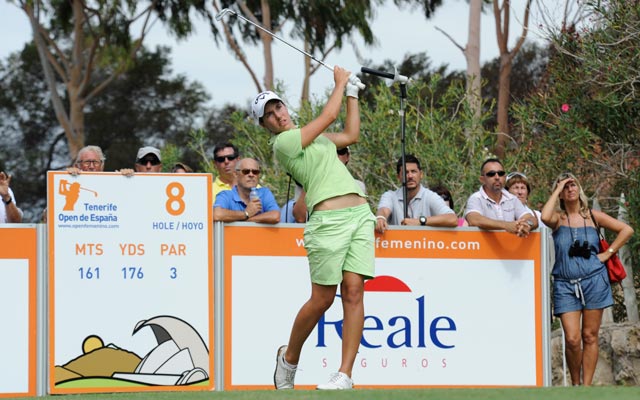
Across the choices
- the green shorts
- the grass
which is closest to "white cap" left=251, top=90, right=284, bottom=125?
the green shorts

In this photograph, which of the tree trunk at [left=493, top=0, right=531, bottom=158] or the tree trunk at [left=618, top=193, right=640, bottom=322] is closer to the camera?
the tree trunk at [left=618, top=193, right=640, bottom=322]

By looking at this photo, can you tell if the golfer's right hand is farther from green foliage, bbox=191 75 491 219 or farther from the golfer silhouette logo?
green foliage, bbox=191 75 491 219

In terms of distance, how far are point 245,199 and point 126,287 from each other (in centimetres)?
118

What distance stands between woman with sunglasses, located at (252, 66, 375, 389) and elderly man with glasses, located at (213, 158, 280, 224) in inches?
60.5

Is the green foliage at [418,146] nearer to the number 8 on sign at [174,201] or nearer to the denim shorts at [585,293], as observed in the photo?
the denim shorts at [585,293]

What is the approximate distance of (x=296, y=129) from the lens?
24.8 feet

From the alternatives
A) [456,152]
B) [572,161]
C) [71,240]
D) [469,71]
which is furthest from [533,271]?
[469,71]

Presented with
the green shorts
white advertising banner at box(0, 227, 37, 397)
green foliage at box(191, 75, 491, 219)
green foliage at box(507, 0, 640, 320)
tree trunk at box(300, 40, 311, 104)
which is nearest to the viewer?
the green shorts

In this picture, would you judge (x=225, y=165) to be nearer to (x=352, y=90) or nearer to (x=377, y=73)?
(x=377, y=73)

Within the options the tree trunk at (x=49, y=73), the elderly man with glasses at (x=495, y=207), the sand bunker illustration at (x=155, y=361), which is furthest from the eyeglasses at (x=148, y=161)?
the tree trunk at (x=49, y=73)

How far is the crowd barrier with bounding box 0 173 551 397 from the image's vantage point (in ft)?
28.8

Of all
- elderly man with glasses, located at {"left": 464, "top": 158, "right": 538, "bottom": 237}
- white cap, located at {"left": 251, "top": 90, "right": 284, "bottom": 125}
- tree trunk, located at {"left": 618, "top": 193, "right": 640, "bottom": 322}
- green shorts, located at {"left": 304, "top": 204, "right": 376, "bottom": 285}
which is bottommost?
Result: tree trunk, located at {"left": 618, "top": 193, "right": 640, "bottom": 322}

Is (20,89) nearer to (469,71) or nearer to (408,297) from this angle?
(469,71)

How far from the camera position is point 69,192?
29.1ft
